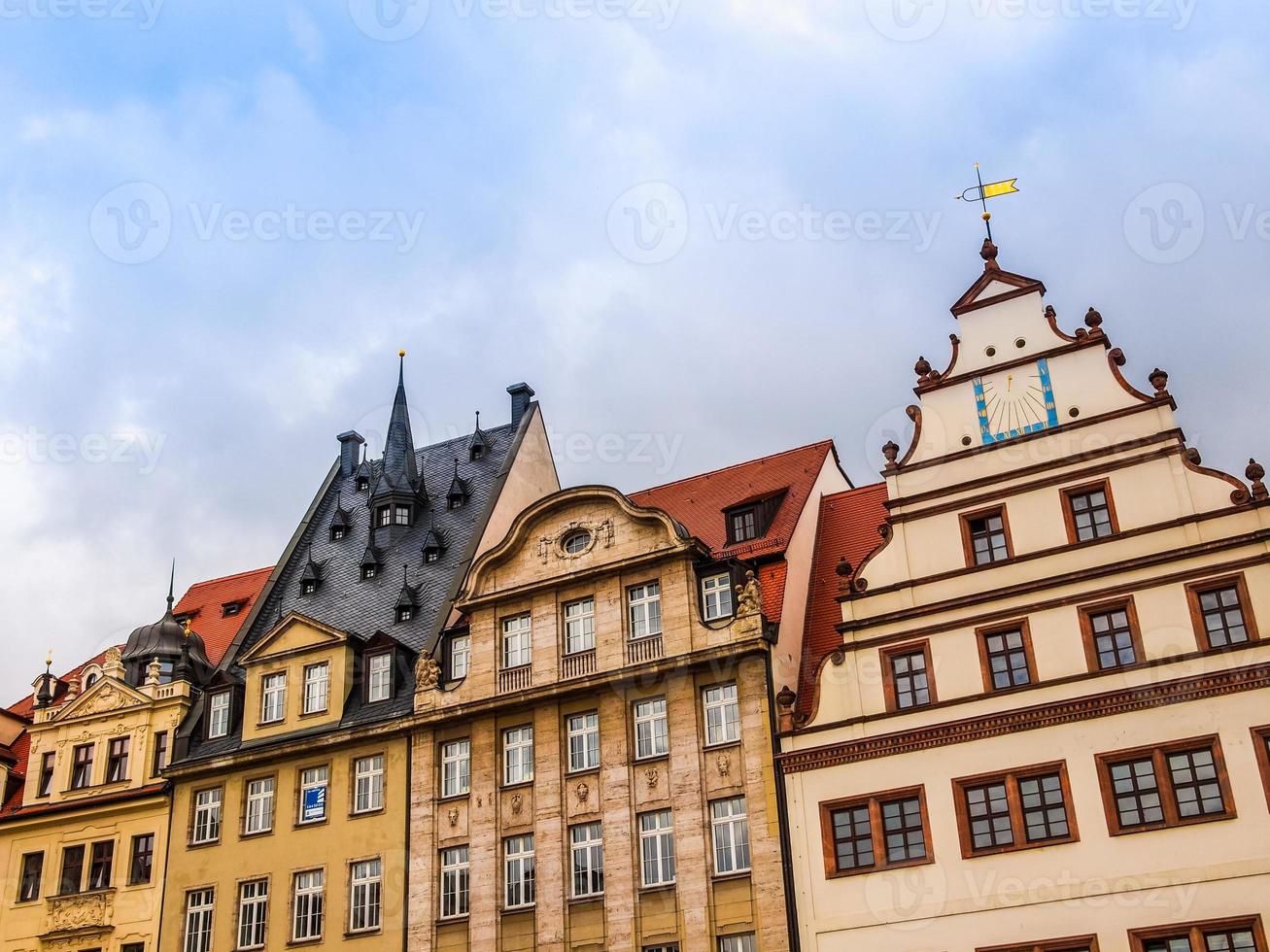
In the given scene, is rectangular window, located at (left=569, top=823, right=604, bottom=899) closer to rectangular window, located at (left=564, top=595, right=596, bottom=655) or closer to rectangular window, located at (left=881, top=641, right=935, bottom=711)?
rectangular window, located at (left=564, top=595, right=596, bottom=655)

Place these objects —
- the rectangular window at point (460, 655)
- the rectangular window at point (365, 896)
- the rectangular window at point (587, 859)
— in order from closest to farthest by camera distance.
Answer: the rectangular window at point (587, 859), the rectangular window at point (365, 896), the rectangular window at point (460, 655)

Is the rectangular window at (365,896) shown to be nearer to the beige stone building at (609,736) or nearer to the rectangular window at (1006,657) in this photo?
the beige stone building at (609,736)

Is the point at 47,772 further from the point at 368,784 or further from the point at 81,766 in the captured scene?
the point at 368,784

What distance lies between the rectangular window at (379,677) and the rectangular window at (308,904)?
15.4 ft

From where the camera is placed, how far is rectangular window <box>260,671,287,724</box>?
40719 millimetres

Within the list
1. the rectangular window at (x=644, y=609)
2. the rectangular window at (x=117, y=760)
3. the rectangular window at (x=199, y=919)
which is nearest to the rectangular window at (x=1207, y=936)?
the rectangular window at (x=644, y=609)

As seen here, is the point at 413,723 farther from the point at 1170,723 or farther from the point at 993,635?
the point at 1170,723

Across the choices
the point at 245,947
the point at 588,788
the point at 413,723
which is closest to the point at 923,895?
the point at 588,788

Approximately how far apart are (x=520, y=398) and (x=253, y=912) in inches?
747

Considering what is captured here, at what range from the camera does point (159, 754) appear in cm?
4166

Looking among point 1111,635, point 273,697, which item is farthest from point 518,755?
point 1111,635

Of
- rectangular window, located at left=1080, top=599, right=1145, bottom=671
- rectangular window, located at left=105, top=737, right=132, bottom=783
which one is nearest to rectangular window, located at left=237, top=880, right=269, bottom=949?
rectangular window, located at left=105, top=737, right=132, bottom=783

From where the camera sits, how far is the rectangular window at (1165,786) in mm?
28234

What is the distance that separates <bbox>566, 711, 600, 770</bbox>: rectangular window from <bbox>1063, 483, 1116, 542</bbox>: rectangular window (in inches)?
458
